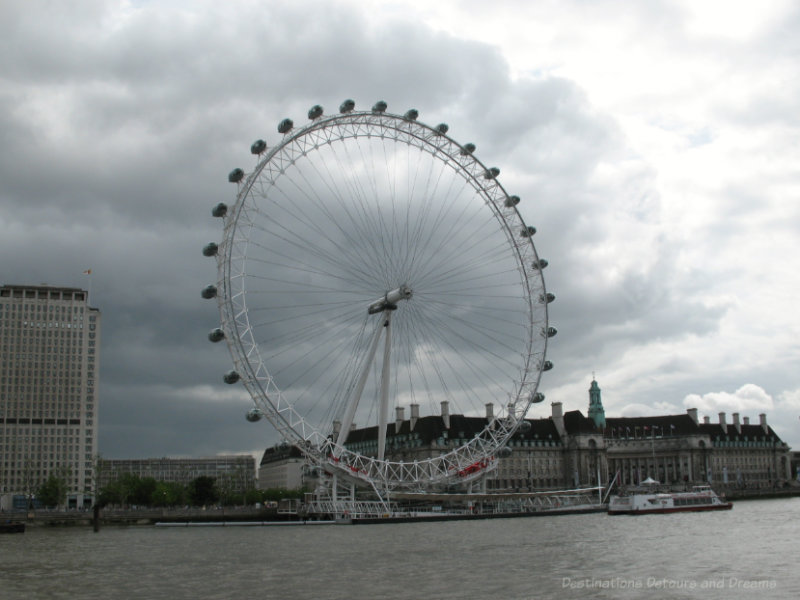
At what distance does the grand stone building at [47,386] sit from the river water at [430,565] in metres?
104

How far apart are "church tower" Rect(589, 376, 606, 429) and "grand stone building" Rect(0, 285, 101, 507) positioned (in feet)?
301

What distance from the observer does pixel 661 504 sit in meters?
85.6

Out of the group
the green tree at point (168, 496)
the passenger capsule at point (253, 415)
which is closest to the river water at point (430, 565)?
the passenger capsule at point (253, 415)

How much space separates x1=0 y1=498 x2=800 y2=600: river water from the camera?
30562 millimetres

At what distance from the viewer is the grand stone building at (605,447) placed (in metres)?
142

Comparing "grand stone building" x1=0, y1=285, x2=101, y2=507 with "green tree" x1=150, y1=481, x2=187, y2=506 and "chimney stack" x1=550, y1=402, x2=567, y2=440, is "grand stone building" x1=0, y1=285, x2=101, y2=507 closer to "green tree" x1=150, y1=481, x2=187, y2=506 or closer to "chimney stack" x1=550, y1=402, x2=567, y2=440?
"green tree" x1=150, y1=481, x2=187, y2=506

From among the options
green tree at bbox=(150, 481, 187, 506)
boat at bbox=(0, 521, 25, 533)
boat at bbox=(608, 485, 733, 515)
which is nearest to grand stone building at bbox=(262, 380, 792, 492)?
green tree at bbox=(150, 481, 187, 506)

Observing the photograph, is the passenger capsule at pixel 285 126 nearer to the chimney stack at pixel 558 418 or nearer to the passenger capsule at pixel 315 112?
the passenger capsule at pixel 315 112

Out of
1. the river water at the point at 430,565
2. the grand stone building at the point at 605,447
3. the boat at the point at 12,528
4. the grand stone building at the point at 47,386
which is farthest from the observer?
the grand stone building at the point at 47,386

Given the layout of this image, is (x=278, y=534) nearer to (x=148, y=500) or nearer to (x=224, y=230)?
(x=224, y=230)

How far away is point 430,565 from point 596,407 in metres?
134

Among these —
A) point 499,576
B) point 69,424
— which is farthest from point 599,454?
point 499,576

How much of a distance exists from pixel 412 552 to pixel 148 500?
10269 cm

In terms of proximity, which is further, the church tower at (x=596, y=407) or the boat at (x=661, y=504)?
the church tower at (x=596, y=407)
